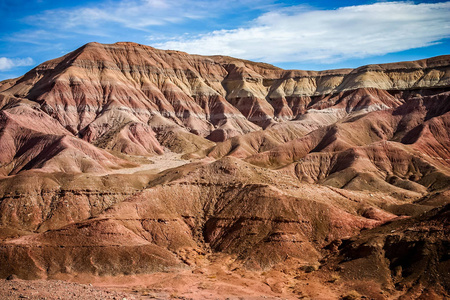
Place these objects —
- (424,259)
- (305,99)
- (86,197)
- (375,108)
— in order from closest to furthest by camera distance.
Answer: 1. (424,259)
2. (86,197)
3. (375,108)
4. (305,99)

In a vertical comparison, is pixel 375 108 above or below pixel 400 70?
below

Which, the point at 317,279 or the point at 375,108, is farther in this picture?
the point at 375,108

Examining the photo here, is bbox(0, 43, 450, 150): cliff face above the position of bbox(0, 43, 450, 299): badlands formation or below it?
above

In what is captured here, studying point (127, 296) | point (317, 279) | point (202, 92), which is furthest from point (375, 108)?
point (127, 296)

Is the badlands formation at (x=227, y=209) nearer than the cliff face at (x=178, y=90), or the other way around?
the badlands formation at (x=227, y=209)

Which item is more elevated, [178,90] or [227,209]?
[178,90]

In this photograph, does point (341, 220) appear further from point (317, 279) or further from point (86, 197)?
point (86, 197)

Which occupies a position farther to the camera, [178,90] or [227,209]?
[178,90]

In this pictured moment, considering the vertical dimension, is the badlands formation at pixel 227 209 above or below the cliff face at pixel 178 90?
below
